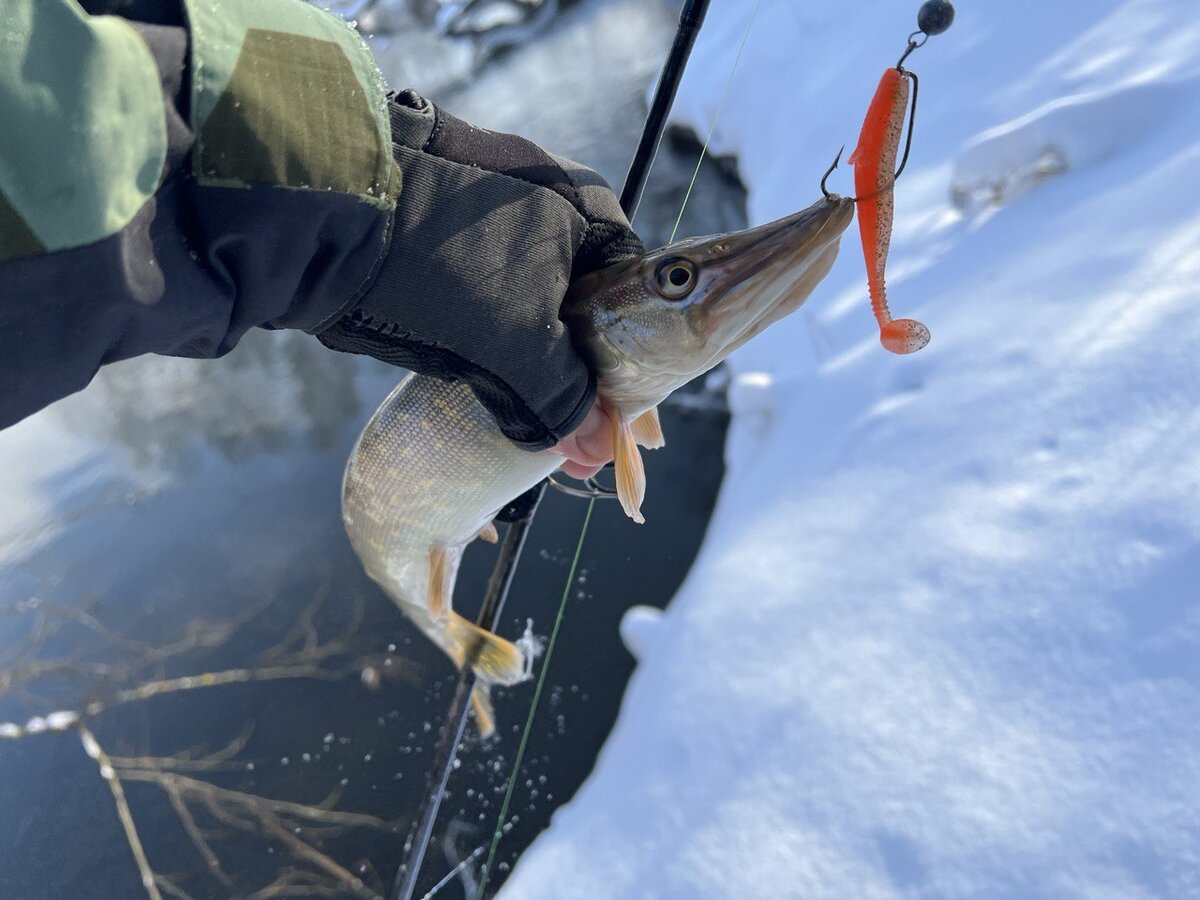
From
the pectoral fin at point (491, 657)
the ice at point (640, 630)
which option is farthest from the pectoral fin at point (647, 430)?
the ice at point (640, 630)

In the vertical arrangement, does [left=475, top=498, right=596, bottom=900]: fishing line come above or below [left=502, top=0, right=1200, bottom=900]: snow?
below

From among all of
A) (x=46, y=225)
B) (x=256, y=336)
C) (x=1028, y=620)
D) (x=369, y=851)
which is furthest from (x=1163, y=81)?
(x=256, y=336)

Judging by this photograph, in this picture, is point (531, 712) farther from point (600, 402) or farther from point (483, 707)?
point (600, 402)

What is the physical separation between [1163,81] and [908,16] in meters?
1.38

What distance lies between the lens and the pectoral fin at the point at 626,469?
1136mm

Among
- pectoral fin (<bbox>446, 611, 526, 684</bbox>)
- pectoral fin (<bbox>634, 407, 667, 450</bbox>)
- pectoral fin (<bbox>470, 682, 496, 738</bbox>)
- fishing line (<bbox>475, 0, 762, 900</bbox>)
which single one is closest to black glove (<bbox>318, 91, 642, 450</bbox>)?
pectoral fin (<bbox>634, 407, 667, 450</bbox>)

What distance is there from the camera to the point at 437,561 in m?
1.57

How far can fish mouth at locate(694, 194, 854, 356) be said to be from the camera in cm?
99

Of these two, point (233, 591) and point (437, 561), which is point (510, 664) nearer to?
point (437, 561)

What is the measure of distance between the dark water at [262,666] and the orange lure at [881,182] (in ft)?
5.21

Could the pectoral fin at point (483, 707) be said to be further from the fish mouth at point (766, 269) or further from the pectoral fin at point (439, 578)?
the fish mouth at point (766, 269)

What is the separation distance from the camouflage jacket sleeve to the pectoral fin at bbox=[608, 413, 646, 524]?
444 mm

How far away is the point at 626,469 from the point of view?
44.7 inches

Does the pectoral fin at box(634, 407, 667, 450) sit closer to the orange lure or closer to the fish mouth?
the fish mouth
